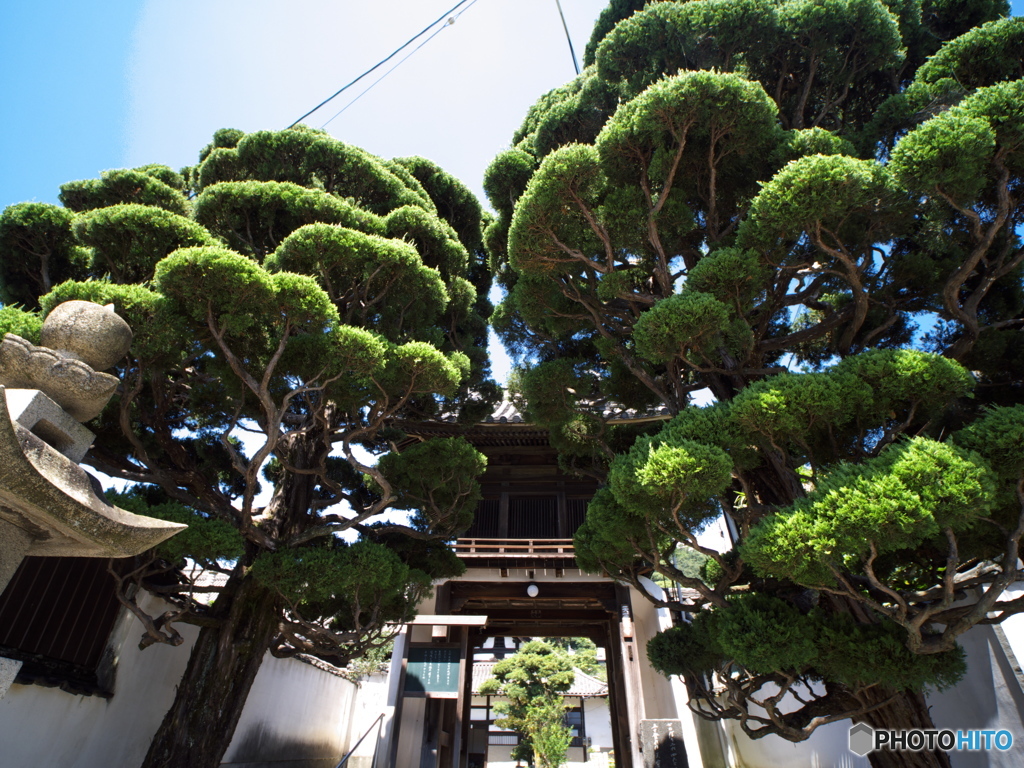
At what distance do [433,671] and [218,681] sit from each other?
120 inches

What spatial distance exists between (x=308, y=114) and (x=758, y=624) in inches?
304

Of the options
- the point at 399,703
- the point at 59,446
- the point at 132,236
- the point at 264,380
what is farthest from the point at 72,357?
the point at 399,703

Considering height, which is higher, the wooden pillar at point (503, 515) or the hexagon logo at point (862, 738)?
the wooden pillar at point (503, 515)

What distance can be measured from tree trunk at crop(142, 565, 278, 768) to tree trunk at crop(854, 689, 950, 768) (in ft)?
20.0

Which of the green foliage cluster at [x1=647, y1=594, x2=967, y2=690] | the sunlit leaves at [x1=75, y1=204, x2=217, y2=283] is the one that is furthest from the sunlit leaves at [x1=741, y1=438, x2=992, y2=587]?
the sunlit leaves at [x1=75, y1=204, x2=217, y2=283]

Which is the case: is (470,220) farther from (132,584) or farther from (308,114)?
(132,584)

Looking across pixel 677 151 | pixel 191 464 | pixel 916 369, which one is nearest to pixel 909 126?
pixel 677 151

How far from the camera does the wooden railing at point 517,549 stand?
977 cm

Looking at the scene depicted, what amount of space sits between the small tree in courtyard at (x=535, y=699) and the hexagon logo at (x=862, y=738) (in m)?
13.8

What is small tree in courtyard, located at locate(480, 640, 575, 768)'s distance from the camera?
655 inches

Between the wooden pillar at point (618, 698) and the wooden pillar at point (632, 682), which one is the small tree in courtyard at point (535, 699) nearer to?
the wooden pillar at point (618, 698)

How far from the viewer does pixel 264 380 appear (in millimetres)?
5734

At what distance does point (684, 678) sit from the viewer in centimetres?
587

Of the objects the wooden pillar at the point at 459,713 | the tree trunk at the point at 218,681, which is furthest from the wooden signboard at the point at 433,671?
the tree trunk at the point at 218,681
